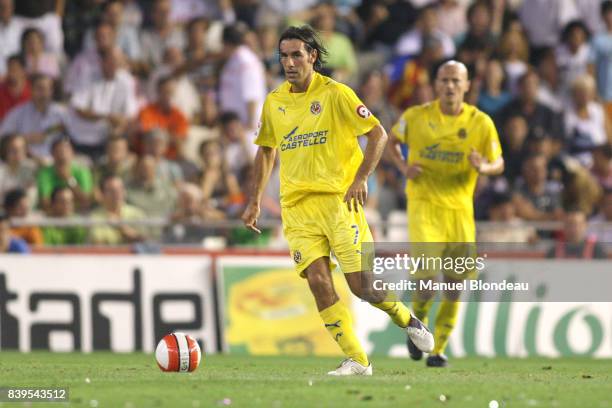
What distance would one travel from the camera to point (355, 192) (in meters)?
11.4

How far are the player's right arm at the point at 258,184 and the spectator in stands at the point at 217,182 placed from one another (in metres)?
7.42

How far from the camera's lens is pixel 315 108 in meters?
11.8

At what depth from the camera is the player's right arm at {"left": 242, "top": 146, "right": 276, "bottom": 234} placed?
39.8 feet

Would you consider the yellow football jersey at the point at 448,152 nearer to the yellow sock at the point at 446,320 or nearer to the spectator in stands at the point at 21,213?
the yellow sock at the point at 446,320

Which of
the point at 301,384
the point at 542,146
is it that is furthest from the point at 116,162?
the point at 301,384

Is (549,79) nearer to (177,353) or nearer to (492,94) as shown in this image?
(492,94)

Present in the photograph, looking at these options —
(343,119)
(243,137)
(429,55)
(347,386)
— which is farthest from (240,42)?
(347,386)

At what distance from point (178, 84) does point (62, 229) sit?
4007mm

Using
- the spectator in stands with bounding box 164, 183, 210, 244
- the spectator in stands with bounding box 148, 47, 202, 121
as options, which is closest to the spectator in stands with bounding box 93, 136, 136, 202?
the spectator in stands with bounding box 164, 183, 210, 244

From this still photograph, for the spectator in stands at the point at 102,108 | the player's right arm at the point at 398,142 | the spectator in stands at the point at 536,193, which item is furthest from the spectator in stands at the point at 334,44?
the player's right arm at the point at 398,142

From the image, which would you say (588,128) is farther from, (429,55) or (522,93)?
(429,55)

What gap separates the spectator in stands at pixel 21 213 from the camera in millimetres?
18453

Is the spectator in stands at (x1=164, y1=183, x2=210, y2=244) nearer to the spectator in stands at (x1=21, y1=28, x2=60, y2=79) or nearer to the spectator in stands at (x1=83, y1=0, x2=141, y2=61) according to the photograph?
the spectator in stands at (x1=83, y1=0, x2=141, y2=61)

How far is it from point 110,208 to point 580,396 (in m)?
10.0
